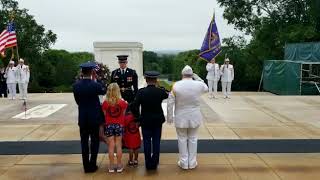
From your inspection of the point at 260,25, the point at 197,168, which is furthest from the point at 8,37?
the point at 260,25

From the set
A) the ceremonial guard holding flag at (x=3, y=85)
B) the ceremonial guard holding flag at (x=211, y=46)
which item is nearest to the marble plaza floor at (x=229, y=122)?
the ceremonial guard holding flag at (x=211, y=46)

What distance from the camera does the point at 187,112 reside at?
7.52 m

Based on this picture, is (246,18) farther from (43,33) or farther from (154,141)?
(154,141)

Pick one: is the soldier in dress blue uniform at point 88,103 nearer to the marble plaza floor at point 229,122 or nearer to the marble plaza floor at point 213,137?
the marble plaza floor at point 213,137

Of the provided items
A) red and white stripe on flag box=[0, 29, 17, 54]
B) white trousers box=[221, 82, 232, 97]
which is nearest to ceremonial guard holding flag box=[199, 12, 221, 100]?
white trousers box=[221, 82, 232, 97]

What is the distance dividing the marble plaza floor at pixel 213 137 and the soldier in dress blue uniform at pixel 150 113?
314 millimetres

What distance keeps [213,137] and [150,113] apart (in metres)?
3.30

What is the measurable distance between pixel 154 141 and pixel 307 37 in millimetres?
27179

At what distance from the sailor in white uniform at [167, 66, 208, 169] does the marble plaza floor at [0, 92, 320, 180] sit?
278 mm

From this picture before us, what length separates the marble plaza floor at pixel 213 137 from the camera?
7422mm

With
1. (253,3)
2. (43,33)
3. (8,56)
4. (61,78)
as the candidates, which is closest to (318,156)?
(253,3)

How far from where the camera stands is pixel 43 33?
149 feet

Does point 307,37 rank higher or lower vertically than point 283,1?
lower

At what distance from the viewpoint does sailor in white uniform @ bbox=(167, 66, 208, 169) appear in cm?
747
